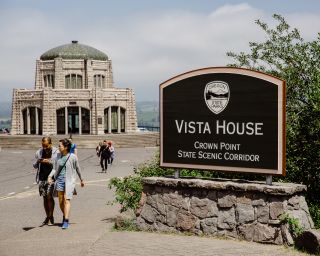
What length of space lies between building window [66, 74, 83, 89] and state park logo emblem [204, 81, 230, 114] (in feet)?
206

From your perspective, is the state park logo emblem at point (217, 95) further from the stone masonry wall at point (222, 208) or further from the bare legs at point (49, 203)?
the bare legs at point (49, 203)

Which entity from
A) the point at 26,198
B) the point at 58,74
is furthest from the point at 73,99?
the point at 26,198

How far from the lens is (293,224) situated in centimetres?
859

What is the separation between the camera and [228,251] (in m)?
8.32

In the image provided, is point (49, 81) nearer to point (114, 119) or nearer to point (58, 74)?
point (58, 74)

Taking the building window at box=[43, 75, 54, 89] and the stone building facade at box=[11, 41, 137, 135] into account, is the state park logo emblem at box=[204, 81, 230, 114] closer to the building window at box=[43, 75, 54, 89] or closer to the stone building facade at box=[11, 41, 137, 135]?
the stone building facade at box=[11, 41, 137, 135]

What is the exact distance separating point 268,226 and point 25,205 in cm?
844

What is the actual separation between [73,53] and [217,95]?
6464 centimetres

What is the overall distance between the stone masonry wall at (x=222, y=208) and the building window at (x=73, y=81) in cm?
6236

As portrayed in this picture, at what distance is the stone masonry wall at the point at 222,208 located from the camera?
8773 millimetres

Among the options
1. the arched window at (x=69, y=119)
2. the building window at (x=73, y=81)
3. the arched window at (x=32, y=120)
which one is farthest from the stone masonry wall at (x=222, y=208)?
the building window at (x=73, y=81)

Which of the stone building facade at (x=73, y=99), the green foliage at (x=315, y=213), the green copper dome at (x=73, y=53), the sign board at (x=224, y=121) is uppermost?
the green copper dome at (x=73, y=53)

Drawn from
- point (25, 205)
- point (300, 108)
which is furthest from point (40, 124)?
point (300, 108)

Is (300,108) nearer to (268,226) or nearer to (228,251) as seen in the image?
(268,226)
